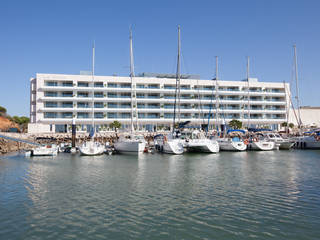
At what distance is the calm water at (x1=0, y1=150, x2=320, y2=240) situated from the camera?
524 inches

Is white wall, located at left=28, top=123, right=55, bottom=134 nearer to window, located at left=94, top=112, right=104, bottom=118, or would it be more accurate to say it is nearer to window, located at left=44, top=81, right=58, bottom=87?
window, located at left=44, top=81, right=58, bottom=87

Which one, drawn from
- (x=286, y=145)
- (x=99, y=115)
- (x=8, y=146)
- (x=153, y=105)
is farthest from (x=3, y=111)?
(x=286, y=145)

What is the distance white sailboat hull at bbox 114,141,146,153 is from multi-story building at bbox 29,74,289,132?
3104 centimetres

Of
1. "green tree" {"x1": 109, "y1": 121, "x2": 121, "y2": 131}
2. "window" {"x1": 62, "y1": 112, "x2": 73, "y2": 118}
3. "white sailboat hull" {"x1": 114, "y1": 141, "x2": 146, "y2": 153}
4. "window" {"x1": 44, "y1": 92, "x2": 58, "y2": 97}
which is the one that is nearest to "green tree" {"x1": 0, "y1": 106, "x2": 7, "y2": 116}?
"window" {"x1": 44, "y1": 92, "x2": 58, "y2": 97}

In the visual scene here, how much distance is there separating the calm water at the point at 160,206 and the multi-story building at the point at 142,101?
58586 millimetres

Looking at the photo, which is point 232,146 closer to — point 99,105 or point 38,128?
point 99,105

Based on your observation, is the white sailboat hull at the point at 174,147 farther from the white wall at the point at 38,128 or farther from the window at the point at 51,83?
the window at the point at 51,83

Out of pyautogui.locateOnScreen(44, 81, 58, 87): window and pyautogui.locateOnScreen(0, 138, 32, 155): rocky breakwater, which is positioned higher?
pyautogui.locateOnScreen(44, 81, 58, 87): window

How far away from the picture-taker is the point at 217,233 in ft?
42.8

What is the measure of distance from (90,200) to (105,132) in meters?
71.8

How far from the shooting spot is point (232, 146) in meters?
58.1

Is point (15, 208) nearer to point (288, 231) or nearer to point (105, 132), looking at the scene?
point (288, 231)

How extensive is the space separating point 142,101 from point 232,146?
45207mm

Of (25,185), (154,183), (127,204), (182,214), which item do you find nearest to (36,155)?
(25,185)
